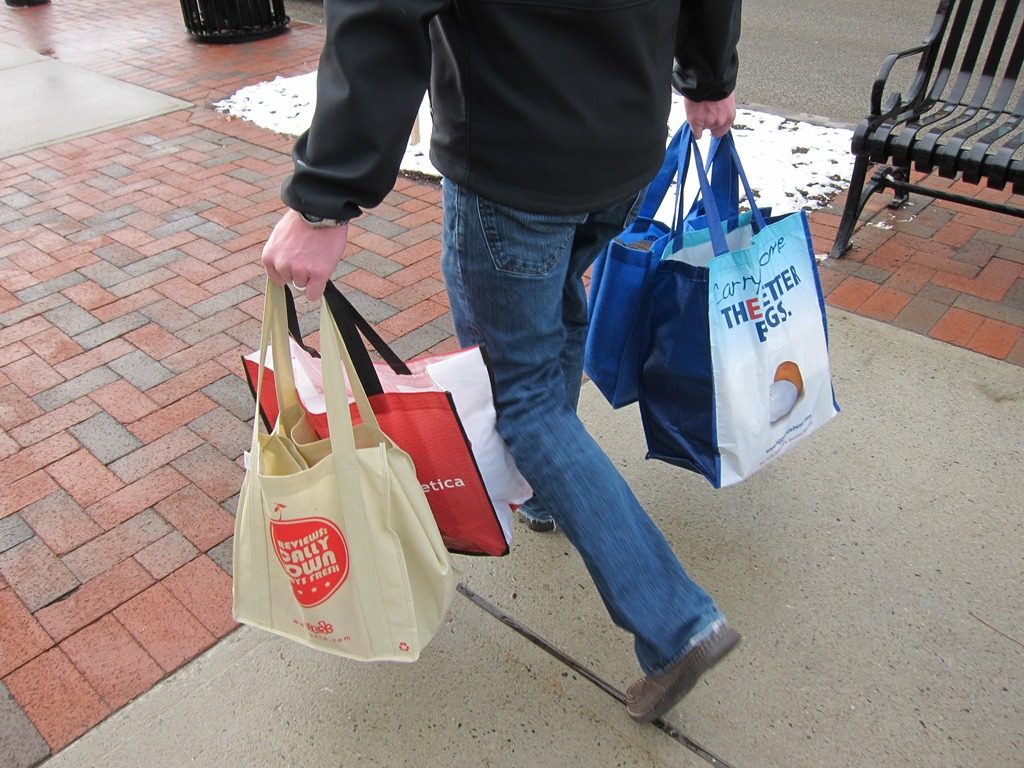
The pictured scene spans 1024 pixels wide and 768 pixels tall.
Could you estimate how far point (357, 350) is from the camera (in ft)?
5.15

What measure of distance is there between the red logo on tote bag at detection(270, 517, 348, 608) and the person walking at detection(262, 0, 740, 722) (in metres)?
0.39

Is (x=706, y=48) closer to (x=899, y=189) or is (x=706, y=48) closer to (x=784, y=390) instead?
(x=784, y=390)

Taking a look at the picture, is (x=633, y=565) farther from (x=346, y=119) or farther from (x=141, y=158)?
(x=141, y=158)

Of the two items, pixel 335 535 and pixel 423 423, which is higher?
pixel 423 423

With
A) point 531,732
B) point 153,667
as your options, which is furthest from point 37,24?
point 531,732

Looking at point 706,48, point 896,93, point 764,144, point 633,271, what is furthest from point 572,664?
point 764,144

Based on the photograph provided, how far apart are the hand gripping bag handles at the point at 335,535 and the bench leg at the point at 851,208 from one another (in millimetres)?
2650

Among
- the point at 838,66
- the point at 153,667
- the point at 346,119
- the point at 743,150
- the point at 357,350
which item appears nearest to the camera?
the point at 346,119

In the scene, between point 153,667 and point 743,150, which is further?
point 743,150

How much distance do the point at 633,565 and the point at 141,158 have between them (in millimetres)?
4429

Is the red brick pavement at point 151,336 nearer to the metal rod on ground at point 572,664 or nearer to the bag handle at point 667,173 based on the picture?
the metal rod on ground at point 572,664

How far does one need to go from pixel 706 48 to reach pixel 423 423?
0.97 m

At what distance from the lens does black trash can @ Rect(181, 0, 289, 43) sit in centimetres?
715

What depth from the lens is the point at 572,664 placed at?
6.44 ft
